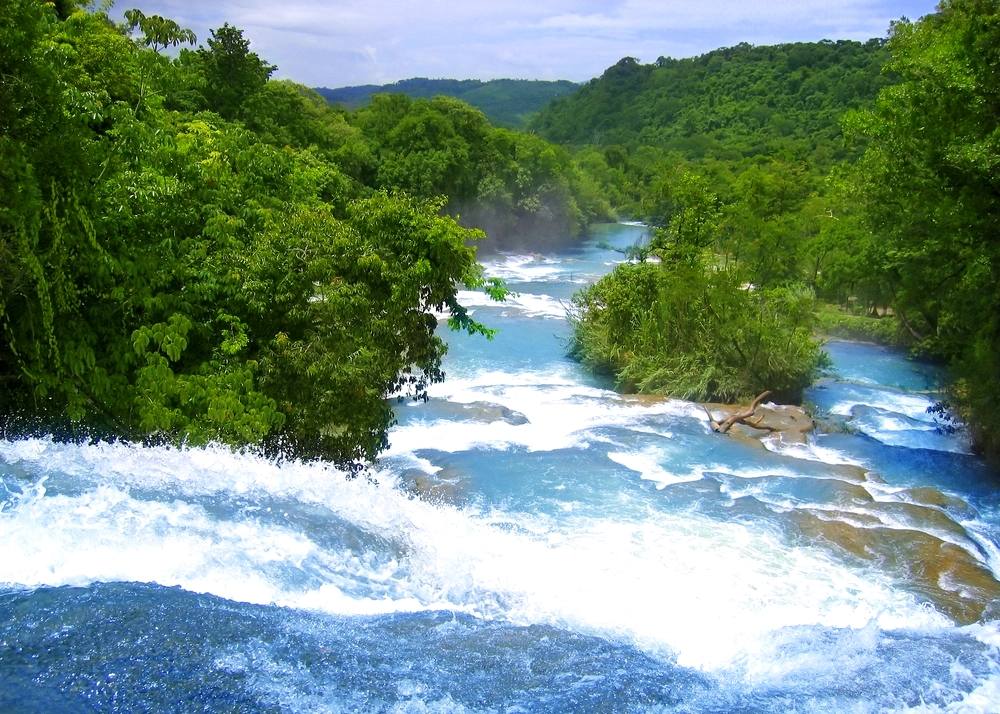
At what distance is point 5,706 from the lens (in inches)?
226

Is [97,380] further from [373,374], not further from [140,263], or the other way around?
[373,374]

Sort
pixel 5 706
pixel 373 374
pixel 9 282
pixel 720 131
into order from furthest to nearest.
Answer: pixel 720 131 → pixel 373 374 → pixel 9 282 → pixel 5 706

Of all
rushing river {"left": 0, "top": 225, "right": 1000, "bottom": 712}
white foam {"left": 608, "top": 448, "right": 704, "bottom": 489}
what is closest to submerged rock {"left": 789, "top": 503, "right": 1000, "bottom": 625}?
rushing river {"left": 0, "top": 225, "right": 1000, "bottom": 712}

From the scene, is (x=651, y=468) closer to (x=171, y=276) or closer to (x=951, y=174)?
(x=951, y=174)

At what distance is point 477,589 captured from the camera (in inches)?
340

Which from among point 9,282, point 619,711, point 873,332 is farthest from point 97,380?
point 873,332

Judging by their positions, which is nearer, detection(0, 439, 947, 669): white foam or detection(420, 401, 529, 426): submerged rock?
detection(0, 439, 947, 669): white foam

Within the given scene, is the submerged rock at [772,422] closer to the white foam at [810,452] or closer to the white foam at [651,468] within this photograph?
the white foam at [810,452]

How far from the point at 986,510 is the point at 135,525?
13.4 metres

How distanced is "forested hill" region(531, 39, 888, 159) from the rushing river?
67146mm

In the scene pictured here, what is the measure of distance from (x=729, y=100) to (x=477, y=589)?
116429mm

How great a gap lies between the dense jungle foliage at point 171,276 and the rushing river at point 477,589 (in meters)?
1.03

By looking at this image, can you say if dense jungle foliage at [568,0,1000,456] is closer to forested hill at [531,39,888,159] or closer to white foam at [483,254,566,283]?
white foam at [483,254,566,283]

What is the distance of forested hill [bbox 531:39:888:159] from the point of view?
92.1 m
